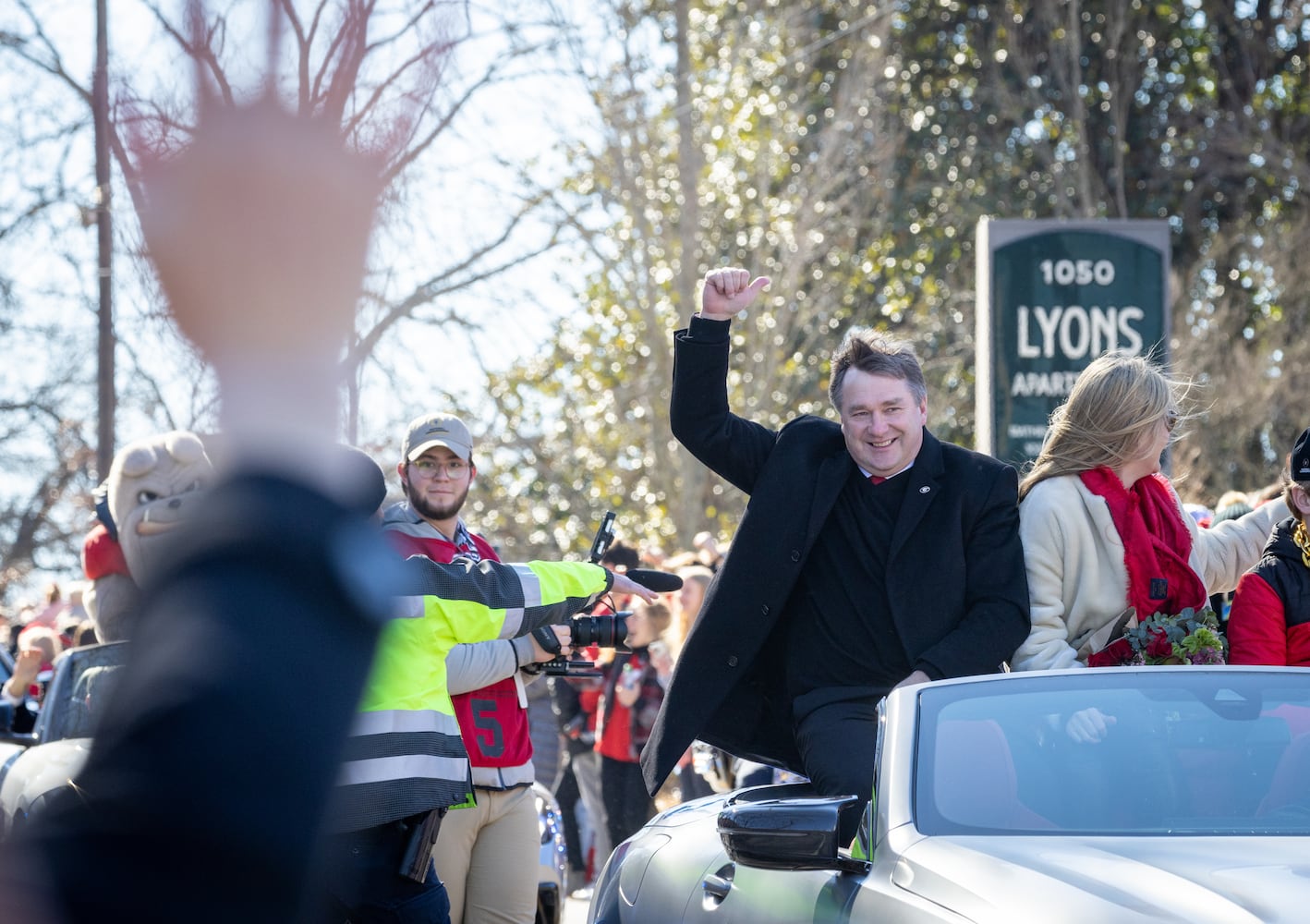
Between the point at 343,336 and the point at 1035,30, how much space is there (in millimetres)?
25235

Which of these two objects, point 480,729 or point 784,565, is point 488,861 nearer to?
point 480,729

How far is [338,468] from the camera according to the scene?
1612 mm

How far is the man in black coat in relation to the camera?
16.0ft

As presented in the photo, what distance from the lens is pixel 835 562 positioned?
5.02 meters

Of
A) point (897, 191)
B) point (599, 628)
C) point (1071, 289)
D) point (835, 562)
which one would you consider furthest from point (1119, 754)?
point (897, 191)

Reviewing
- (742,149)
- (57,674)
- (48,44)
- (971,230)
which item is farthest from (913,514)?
(971,230)

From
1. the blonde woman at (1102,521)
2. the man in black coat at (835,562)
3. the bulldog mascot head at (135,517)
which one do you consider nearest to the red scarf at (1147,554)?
the blonde woman at (1102,521)

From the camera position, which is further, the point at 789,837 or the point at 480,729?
the point at 480,729

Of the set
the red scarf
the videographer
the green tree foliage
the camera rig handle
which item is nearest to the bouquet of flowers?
the red scarf

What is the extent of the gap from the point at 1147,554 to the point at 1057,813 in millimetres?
1787

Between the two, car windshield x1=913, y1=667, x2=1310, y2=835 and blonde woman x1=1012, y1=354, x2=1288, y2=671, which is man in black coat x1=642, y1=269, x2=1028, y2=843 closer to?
blonde woman x1=1012, y1=354, x2=1288, y2=671

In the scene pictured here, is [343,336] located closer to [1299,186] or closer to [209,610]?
[209,610]

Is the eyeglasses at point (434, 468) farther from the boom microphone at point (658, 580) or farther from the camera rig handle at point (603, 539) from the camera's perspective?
the boom microphone at point (658, 580)

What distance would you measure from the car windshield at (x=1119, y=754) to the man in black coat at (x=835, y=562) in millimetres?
890
